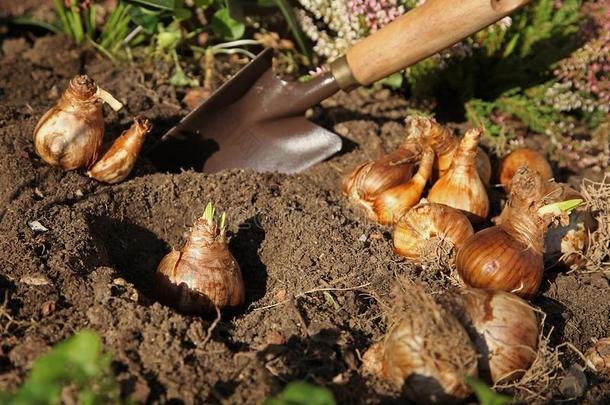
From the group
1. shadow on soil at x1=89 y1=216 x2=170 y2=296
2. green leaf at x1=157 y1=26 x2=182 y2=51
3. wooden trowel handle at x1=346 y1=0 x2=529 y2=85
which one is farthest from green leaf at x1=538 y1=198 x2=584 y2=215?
green leaf at x1=157 y1=26 x2=182 y2=51

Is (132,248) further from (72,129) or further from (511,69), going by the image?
(511,69)

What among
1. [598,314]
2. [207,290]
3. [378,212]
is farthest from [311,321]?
[598,314]

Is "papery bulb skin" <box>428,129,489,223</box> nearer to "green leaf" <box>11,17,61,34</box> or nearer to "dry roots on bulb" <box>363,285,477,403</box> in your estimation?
"dry roots on bulb" <box>363,285,477,403</box>

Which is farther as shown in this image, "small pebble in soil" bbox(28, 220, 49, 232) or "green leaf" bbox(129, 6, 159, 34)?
"green leaf" bbox(129, 6, 159, 34)

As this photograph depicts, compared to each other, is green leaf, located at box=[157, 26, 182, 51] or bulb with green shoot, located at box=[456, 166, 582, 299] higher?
green leaf, located at box=[157, 26, 182, 51]

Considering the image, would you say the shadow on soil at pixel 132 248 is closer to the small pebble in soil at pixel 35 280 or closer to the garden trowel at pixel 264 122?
the small pebble in soil at pixel 35 280

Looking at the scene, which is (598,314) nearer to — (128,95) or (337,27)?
(337,27)

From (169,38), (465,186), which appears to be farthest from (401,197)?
(169,38)
